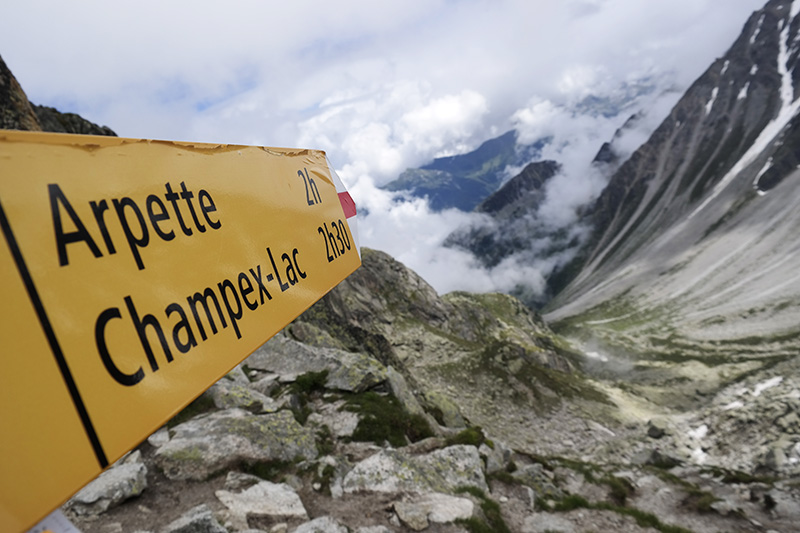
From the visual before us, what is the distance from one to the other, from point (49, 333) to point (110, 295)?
47 cm

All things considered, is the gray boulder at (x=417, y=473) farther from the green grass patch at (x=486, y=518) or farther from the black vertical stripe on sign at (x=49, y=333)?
the black vertical stripe on sign at (x=49, y=333)

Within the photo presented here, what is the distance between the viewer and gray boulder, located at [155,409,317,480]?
10742mm

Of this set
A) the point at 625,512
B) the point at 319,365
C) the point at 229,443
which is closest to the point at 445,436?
the point at 319,365

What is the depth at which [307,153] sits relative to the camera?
6770 millimetres

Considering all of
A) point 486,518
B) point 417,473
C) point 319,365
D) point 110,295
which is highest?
point 110,295

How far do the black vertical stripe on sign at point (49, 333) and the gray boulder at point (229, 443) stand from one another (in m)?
10.2

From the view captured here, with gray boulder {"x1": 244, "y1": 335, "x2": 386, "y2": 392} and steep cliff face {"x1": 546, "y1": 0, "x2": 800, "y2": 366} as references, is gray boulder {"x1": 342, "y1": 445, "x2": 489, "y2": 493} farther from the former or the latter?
steep cliff face {"x1": 546, "y1": 0, "x2": 800, "y2": 366}

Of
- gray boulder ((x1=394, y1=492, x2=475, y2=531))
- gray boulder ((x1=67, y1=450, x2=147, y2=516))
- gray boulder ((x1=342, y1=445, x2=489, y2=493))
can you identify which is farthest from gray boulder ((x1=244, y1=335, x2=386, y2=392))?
gray boulder ((x1=67, y1=450, x2=147, y2=516))

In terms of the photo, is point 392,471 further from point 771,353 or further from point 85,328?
point 771,353

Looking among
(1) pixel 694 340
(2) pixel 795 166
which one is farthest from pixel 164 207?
(2) pixel 795 166

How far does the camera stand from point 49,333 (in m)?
2.26

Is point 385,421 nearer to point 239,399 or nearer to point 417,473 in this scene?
point 417,473

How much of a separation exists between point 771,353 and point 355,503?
348 ft

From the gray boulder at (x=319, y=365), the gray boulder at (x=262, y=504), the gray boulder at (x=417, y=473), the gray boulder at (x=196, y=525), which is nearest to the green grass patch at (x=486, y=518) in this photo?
the gray boulder at (x=417, y=473)
